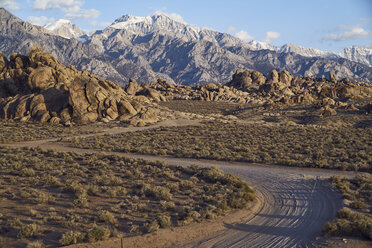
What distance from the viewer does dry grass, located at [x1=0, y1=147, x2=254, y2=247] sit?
375 inches

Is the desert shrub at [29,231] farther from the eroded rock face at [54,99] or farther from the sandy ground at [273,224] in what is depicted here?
the eroded rock face at [54,99]

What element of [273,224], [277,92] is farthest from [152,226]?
[277,92]

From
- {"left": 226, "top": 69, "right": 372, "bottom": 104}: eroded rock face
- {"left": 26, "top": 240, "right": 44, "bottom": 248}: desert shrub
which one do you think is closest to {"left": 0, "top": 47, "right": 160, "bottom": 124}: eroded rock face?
{"left": 26, "top": 240, "right": 44, "bottom": 248}: desert shrub

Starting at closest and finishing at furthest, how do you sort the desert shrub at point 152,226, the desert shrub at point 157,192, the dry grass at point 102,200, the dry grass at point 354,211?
the dry grass at point 354,211, the dry grass at point 102,200, the desert shrub at point 152,226, the desert shrub at point 157,192

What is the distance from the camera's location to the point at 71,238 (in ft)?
28.7

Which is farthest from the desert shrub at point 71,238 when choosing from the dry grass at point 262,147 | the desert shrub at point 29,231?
the dry grass at point 262,147

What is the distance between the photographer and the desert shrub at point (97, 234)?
891 cm

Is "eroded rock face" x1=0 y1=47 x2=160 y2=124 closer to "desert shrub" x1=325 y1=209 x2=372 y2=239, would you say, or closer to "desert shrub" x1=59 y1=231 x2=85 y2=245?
"desert shrub" x1=59 y1=231 x2=85 y2=245

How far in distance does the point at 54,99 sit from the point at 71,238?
4746 centimetres

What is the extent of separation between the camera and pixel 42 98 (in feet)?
A: 164

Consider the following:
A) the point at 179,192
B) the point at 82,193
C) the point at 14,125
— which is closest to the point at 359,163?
the point at 179,192

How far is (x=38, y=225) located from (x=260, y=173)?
13777 millimetres

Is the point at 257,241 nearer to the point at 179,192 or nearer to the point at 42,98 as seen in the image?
the point at 179,192

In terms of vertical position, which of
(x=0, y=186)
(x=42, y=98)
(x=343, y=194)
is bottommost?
(x=0, y=186)
